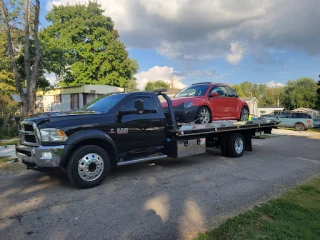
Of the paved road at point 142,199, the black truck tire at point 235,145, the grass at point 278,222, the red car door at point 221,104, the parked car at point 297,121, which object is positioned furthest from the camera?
the parked car at point 297,121

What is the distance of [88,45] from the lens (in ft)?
127

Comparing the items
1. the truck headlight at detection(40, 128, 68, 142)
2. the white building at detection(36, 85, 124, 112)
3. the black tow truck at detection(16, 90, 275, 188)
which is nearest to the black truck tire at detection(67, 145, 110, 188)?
the black tow truck at detection(16, 90, 275, 188)

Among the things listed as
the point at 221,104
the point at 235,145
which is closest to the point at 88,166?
the point at 221,104

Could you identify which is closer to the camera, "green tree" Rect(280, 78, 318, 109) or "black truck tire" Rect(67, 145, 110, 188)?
"black truck tire" Rect(67, 145, 110, 188)

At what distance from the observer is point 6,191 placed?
559 cm

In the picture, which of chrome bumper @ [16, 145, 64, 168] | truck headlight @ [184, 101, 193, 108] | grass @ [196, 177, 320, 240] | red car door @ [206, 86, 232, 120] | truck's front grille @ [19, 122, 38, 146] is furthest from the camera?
red car door @ [206, 86, 232, 120]

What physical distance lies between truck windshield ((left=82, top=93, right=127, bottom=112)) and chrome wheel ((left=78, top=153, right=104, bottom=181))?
1.18 metres

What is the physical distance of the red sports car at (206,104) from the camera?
795 cm

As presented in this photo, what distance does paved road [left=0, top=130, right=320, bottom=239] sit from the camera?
383 cm

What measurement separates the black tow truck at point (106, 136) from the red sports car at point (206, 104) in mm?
345

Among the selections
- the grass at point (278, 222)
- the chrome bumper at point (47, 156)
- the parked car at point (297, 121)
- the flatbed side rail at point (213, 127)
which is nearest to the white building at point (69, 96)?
the parked car at point (297, 121)

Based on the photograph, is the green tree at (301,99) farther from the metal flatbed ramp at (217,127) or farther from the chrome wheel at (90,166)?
the chrome wheel at (90,166)

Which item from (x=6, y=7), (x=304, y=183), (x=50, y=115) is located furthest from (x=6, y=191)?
(x=6, y=7)

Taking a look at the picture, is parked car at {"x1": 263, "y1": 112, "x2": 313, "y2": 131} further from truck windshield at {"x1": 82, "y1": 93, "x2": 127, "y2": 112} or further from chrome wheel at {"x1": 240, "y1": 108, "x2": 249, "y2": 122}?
truck windshield at {"x1": 82, "y1": 93, "x2": 127, "y2": 112}
